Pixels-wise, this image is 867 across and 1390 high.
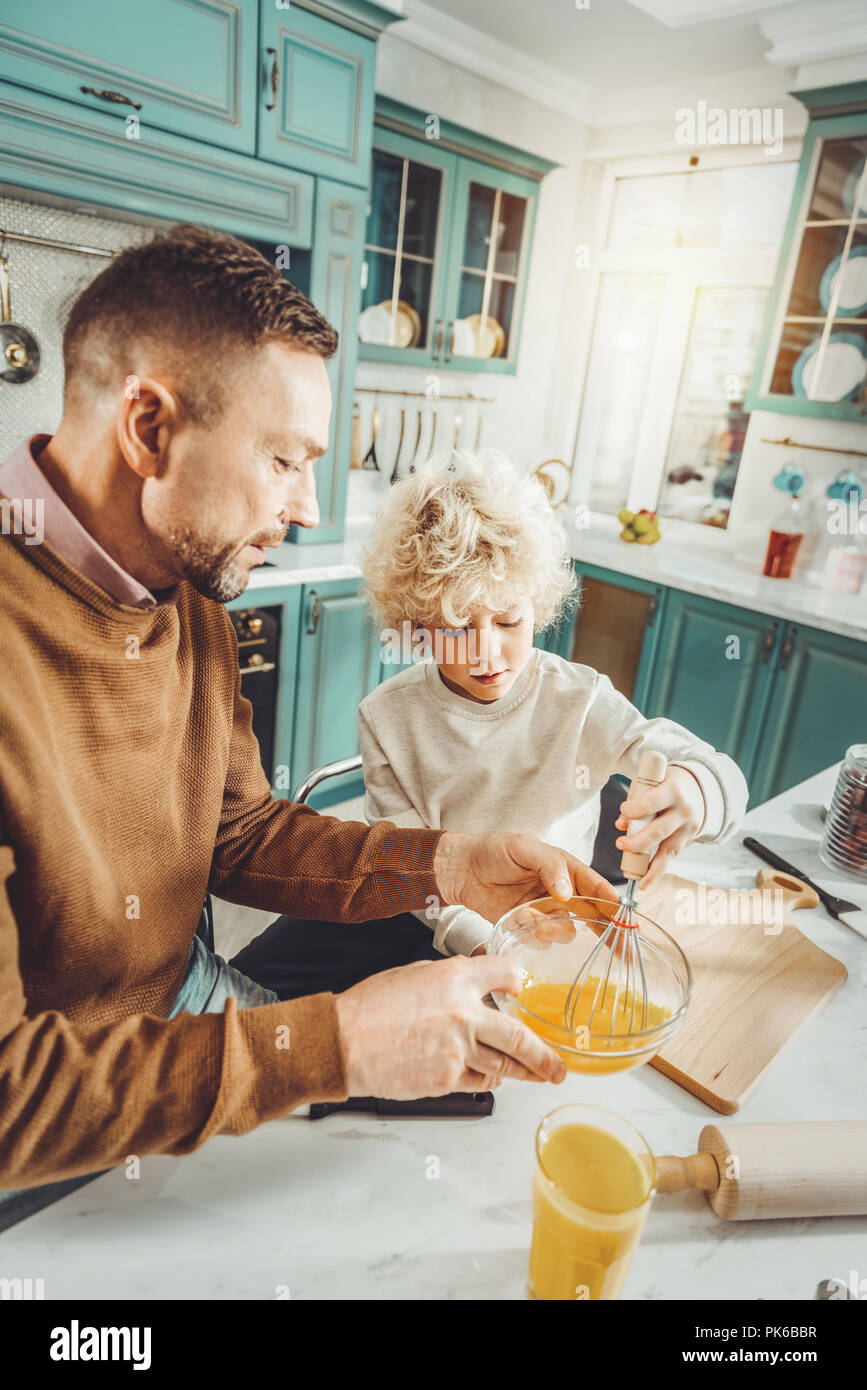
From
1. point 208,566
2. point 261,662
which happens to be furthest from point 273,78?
point 208,566

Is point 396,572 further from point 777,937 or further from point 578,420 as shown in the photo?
point 578,420

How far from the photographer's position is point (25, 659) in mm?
826

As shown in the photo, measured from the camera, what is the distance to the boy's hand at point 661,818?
41.2 inches

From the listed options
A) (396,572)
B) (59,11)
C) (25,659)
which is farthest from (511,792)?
(59,11)

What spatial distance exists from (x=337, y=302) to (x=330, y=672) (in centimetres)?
126

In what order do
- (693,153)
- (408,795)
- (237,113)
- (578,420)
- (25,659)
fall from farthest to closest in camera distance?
1. (578,420)
2. (693,153)
3. (237,113)
4. (408,795)
5. (25,659)

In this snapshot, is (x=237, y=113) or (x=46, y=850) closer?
(x=46, y=850)

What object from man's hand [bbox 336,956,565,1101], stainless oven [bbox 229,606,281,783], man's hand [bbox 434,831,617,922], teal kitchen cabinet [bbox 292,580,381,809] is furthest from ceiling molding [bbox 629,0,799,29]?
man's hand [bbox 336,956,565,1101]

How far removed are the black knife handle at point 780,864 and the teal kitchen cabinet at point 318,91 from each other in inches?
92.4

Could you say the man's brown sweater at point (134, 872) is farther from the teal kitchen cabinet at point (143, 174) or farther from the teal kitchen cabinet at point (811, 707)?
the teal kitchen cabinet at point (811, 707)

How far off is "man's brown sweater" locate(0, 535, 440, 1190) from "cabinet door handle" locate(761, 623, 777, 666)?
84.6 inches

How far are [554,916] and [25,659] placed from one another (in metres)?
0.61

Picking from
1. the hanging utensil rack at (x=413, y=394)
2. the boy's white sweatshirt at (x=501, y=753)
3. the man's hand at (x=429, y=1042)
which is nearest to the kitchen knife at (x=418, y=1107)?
the man's hand at (x=429, y=1042)

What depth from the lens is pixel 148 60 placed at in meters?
2.12
